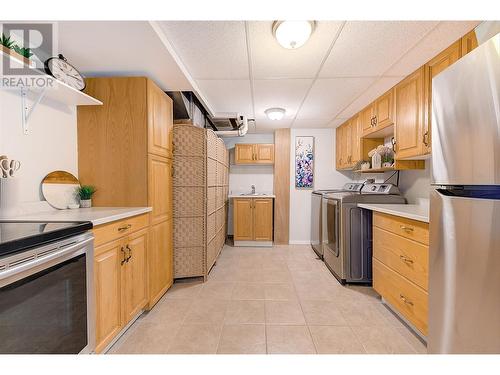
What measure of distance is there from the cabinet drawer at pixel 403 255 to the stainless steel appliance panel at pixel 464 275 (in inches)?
19.0

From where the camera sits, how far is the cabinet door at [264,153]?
4.53 metres

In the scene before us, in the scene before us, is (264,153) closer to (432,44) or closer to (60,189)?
(432,44)

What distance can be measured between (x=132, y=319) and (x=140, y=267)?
391 mm

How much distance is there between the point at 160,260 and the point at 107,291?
769 mm

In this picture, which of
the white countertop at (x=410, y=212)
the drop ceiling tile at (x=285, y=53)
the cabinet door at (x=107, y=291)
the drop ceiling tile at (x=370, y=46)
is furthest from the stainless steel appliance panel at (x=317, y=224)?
the cabinet door at (x=107, y=291)

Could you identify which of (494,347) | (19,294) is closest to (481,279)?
(494,347)

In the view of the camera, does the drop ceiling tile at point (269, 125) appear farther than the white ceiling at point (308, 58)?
Yes

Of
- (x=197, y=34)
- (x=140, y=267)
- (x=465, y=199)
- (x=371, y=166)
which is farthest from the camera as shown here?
(x=371, y=166)

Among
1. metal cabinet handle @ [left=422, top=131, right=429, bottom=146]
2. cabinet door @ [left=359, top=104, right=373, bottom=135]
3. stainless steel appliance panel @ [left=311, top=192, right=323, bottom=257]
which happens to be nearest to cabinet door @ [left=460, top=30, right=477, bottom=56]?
metal cabinet handle @ [left=422, top=131, right=429, bottom=146]

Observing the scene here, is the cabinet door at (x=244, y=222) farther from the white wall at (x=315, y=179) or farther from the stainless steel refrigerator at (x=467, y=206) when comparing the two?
the stainless steel refrigerator at (x=467, y=206)

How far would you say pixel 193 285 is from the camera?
2518 millimetres

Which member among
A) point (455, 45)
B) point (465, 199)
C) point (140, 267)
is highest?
point (455, 45)
